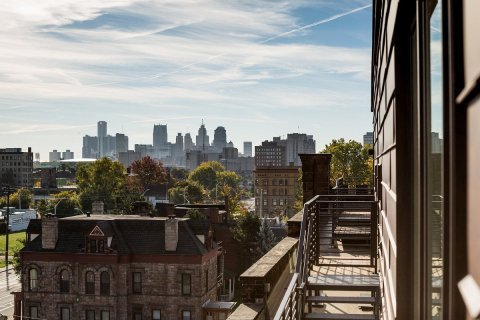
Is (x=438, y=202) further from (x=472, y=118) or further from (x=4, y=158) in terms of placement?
(x=4, y=158)

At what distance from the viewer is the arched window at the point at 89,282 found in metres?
31.9

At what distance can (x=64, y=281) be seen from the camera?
32.4m

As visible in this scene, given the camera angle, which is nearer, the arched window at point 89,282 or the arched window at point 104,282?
the arched window at point 104,282

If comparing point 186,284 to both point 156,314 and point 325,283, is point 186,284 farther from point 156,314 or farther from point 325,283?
point 325,283

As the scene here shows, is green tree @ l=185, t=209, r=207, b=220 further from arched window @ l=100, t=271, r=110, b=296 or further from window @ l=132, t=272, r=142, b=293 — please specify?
arched window @ l=100, t=271, r=110, b=296

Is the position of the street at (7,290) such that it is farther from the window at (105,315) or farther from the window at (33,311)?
the window at (105,315)

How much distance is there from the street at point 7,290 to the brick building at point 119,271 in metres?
7.77

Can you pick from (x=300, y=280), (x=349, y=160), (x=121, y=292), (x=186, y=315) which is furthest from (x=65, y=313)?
(x=349, y=160)

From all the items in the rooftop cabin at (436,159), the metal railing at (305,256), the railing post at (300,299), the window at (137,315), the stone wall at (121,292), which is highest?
the rooftop cabin at (436,159)

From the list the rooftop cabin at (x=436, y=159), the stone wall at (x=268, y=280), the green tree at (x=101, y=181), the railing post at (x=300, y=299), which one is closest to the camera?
the rooftop cabin at (x=436, y=159)

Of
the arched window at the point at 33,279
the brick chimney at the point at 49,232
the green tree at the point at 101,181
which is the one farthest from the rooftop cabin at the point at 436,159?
the green tree at the point at 101,181

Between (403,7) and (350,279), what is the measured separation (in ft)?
20.8

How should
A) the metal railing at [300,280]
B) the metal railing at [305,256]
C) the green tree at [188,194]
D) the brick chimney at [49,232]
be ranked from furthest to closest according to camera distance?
the green tree at [188,194] < the brick chimney at [49,232] < the metal railing at [305,256] < the metal railing at [300,280]

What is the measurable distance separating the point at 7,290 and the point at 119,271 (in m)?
20.0
